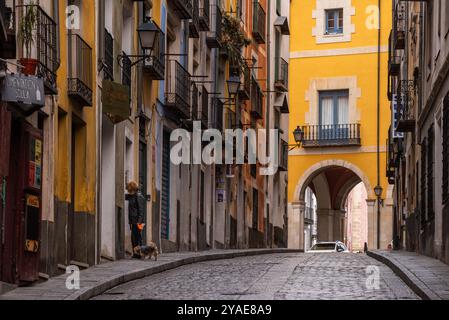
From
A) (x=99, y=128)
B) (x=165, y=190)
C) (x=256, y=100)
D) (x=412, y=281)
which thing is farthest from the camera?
(x=256, y=100)

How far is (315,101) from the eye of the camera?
50594 millimetres

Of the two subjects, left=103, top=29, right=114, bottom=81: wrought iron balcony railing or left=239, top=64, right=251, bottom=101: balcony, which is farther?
left=239, top=64, right=251, bottom=101: balcony

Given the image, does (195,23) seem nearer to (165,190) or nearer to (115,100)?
(165,190)

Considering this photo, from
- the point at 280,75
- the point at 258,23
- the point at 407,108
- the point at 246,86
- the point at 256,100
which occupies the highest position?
the point at 258,23

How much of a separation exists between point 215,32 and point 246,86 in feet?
16.2

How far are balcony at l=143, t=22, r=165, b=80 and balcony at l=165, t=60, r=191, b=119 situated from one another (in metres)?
0.92

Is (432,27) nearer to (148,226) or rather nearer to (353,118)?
(148,226)

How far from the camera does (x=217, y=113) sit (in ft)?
108

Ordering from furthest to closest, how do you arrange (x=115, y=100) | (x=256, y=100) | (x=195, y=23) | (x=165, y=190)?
(x=256, y=100) < (x=195, y=23) < (x=165, y=190) < (x=115, y=100)

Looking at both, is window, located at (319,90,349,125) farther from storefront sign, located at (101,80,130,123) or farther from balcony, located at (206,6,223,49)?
storefront sign, located at (101,80,130,123)

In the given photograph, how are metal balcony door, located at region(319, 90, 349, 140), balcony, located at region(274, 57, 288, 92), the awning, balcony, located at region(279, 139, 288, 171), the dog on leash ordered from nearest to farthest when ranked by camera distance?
the dog on leash
balcony, located at region(279, 139, 288, 171)
balcony, located at region(274, 57, 288, 92)
the awning
metal balcony door, located at region(319, 90, 349, 140)

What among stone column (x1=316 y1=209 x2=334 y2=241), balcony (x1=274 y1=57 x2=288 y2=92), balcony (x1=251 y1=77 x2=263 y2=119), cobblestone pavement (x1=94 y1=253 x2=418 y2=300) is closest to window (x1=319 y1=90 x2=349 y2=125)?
balcony (x1=274 y1=57 x2=288 y2=92)

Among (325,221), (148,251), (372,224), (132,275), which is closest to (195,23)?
(148,251)

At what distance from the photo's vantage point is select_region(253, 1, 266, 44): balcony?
40156 mm
